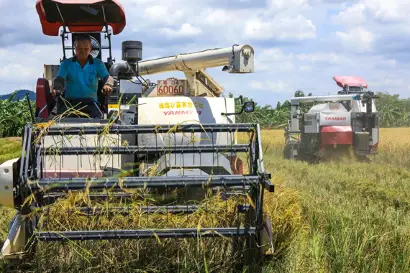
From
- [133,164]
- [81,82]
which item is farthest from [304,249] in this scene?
[81,82]

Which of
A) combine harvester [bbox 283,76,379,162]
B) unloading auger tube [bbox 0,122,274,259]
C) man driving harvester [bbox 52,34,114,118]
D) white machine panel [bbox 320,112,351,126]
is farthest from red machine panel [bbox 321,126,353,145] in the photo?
unloading auger tube [bbox 0,122,274,259]

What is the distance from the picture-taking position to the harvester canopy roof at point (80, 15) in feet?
19.9

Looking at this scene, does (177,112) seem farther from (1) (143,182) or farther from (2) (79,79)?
(1) (143,182)

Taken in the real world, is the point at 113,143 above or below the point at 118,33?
below

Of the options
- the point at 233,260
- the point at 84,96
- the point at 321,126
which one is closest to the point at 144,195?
the point at 233,260

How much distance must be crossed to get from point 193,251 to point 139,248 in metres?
0.40

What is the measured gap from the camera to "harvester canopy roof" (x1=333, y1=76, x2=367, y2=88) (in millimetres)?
15348

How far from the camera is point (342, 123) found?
47.8ft

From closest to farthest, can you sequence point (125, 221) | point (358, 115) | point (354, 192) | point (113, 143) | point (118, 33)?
1. point (125, 221)
2. point (113, 143)
3. point (118, 33)
4. point (354, 192)
5. point (358, 115)

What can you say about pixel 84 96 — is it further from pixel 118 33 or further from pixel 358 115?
pixel 358 115

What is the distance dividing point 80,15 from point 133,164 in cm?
254

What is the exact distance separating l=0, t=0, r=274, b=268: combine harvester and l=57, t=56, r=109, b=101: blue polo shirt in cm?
23

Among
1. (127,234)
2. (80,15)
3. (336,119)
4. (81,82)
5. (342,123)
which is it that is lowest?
(127,234)

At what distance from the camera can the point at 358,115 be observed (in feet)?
47.4
